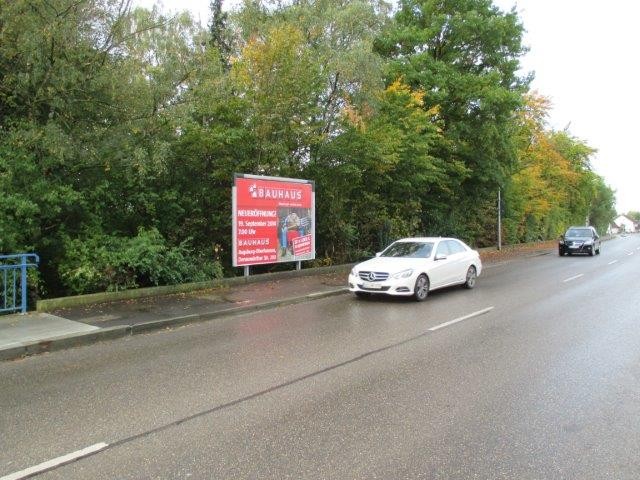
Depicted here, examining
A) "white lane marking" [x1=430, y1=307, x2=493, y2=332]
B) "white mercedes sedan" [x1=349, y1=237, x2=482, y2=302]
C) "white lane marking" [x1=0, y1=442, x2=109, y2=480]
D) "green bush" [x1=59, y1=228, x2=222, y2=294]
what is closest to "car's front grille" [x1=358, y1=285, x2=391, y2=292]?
"white mercedes sedan" [x1=349, y1=237, x2=482, y2=302]

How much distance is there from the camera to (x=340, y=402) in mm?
4793

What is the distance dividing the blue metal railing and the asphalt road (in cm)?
265

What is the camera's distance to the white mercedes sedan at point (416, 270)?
10891 mm

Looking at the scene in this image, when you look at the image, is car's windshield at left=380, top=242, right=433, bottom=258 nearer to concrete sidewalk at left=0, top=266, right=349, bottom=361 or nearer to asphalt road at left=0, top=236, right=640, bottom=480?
concrete sidewalk at left=0, top=266, right=349, bottom=361

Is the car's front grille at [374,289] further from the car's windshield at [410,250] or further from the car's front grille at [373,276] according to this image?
the car's windshield at [410,250]

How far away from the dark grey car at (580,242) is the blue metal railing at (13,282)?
1024 inches

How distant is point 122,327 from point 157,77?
5.94 m

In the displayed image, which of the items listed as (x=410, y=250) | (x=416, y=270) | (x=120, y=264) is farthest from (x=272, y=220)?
(x=416, y=270)

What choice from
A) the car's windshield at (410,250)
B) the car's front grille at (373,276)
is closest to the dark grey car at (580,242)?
the car's windshield at (410,250)

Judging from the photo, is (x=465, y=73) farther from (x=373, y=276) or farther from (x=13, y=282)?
(x=13, y=282)

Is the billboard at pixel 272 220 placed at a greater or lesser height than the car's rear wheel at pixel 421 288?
greater

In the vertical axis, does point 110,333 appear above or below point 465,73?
below

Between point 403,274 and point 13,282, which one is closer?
point 13,282

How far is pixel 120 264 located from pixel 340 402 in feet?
24.6
